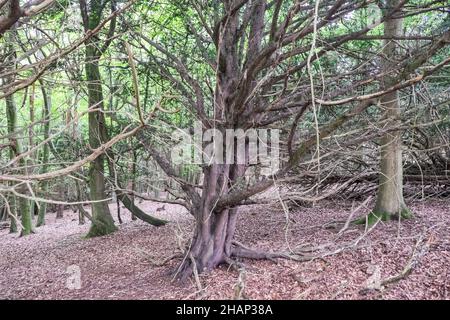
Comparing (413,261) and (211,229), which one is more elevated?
(211,229)

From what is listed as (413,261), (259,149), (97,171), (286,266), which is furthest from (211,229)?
(97,171)

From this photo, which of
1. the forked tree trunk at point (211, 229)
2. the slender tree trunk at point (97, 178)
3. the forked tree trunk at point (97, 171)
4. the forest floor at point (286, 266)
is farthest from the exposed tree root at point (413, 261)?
the slender tree trunk at point (97, 178)

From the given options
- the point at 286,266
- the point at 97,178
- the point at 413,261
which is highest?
the point at 97,178

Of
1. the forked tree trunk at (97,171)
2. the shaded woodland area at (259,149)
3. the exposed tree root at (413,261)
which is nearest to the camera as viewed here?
the shaded woodland area at (259,149)

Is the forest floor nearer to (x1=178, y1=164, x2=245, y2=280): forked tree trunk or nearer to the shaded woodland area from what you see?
the shaded woodland area

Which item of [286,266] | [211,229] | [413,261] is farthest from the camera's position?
[211,229]

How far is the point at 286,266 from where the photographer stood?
3709 millimetres

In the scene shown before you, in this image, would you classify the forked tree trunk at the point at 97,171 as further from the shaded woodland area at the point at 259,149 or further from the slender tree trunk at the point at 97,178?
the shaded woodland area at the point at 259,149

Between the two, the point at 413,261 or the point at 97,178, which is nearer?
the point at 413,261

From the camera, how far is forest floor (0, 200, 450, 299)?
312 centimetres

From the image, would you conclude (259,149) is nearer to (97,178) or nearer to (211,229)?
(211,229)

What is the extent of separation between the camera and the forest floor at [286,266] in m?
3.12
